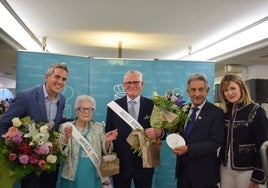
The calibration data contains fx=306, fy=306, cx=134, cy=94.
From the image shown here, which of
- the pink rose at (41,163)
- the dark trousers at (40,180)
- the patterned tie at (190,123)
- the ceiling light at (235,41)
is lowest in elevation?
the dark trousers at (40,180)

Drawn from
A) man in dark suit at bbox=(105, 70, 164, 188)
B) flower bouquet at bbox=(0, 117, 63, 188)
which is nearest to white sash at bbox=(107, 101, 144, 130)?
man in dark suit at bbox=(105, 70, 164, 188)

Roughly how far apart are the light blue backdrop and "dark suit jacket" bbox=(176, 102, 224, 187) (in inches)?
Answer: 91.2

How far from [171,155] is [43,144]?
287 cm

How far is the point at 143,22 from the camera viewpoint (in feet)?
15.0

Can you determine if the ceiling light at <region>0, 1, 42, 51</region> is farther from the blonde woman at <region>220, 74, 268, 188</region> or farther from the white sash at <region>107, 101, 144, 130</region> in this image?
the blonde woman at <region>220, 74, 268, 188</region>

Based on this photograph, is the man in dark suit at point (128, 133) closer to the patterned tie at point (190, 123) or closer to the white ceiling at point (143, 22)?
the patterned tie at point (190, 123)

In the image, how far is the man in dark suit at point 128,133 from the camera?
2.73 metres

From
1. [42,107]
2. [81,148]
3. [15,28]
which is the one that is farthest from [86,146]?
[15,28]

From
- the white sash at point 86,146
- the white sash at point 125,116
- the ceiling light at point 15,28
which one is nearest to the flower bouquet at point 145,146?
the white sash at point 125,116

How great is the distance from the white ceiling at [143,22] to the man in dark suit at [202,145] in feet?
5.60

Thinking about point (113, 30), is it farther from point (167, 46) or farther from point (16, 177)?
point (16, 177)

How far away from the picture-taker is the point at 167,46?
20.2ft

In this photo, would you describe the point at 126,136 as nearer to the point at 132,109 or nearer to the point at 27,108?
the point at 132,109

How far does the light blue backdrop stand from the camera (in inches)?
179
